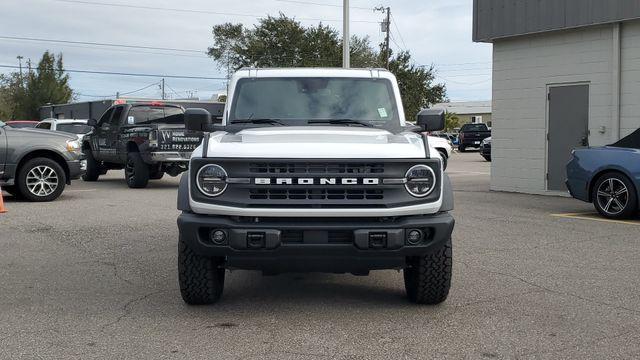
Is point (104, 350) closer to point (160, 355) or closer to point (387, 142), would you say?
point (160, 355)

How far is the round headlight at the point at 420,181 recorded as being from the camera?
4770 millimetres

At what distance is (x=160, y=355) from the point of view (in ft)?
13.8

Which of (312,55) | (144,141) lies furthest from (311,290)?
(312,55)

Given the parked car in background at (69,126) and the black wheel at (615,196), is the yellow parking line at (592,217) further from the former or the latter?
the parked car in background at (69,126)

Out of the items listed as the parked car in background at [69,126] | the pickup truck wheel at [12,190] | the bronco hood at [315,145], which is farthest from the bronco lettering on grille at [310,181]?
the parked car in background at [69,126]

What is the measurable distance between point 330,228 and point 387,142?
83cm

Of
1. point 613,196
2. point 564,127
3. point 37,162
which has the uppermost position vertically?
point 564,127

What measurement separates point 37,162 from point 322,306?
28.9 feet

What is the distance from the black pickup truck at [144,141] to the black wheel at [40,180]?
8.43ft

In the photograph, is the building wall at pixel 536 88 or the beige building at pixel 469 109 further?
the beige building at pixel 469 109

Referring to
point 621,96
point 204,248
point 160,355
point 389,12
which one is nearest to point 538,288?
point 204,248

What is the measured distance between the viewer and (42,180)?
1245 centimetres

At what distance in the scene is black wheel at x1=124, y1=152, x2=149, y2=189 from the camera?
1530 cm

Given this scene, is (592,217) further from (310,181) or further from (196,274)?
(196,274)
